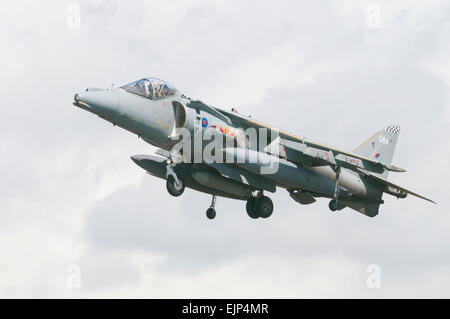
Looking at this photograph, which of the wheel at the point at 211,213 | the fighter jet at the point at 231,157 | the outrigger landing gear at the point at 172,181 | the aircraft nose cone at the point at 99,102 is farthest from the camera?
the wheel at the point at 211,213

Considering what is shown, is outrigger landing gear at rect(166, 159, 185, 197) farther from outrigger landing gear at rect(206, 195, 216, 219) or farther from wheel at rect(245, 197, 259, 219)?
wheel at rect(245, 197, 259, 219)

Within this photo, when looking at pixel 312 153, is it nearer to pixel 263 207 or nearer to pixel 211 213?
pixel 263 207

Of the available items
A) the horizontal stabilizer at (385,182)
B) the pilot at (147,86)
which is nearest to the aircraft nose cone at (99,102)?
the pilot at (147,86)

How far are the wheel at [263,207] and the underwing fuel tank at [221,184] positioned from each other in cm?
56

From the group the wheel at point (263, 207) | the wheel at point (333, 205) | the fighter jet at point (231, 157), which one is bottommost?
the wheel at point (333, 205)

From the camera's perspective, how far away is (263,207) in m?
31.9

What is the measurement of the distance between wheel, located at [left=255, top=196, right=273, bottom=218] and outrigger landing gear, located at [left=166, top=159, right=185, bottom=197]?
13.2 ft

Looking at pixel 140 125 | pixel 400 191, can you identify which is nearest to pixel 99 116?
pixel 140 125

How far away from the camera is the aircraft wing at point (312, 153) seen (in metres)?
30.0

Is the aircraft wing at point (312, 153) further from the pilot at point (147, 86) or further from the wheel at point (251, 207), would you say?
the pilot at point (147, 86)

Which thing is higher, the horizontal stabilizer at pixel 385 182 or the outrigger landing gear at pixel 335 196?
the horizontal stabilizer at pixel 385 182

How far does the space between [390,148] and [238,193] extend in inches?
296

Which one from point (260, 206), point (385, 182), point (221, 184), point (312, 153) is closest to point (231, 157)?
point (221, 184)

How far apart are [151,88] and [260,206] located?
20.1 ft
